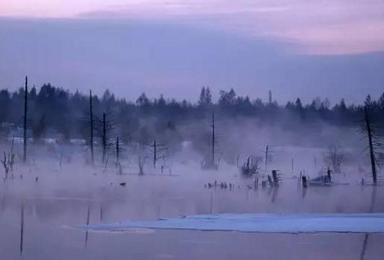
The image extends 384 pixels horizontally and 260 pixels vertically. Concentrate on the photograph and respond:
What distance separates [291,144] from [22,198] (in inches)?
2320

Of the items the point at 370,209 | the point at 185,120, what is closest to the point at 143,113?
the point at 185,120

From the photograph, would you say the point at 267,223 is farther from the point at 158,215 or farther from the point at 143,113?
the point at 143,113

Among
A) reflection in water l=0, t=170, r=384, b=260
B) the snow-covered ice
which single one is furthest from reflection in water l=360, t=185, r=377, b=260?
the snow-covered ice

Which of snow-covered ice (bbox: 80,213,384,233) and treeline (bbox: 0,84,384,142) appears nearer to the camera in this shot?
snow-covered ice (bbox: 80,213,384,233)

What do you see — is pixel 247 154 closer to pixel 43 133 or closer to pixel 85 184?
pixel 43 133

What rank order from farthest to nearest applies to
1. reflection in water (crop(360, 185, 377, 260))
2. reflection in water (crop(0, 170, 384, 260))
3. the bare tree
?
the bare tree → reflection in water (crop(360, 185, 377, 260)) → reflection in water (crop(0, 170, 384, 260))

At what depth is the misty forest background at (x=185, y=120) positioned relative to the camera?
8212 centimetres

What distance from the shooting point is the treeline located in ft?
289

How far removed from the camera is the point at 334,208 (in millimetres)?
32469

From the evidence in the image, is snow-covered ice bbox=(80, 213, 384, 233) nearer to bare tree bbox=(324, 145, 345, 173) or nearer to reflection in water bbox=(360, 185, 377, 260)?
reflection in water bbox=(360, 185, 377, 260)

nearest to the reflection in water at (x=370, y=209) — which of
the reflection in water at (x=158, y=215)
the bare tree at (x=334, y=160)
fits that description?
the reflection in water at (x=158, y=215)

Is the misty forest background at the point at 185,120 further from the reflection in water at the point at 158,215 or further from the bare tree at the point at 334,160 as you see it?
the reflection in water at the point at 158,215

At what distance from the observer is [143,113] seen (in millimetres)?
118438

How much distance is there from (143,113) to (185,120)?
7.84 m
